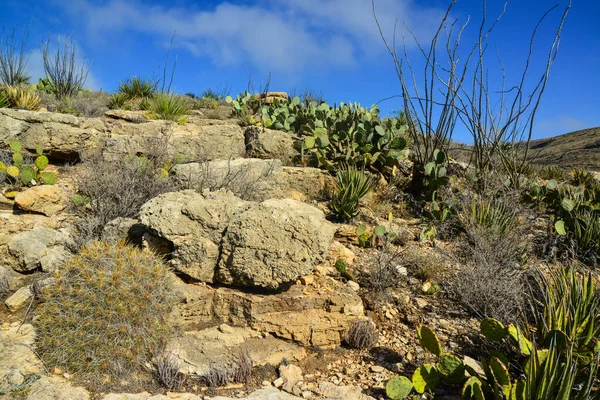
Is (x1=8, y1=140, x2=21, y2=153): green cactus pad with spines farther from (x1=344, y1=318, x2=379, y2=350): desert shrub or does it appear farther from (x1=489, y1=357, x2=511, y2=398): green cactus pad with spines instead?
(x1=489, y1=357, x2=511, y2=398): green cactus pad with spines

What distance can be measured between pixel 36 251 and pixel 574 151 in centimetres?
2011

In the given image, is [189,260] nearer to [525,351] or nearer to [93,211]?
[93,211]

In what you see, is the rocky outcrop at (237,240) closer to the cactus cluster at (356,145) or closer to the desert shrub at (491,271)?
the desert shrub at (491,271)

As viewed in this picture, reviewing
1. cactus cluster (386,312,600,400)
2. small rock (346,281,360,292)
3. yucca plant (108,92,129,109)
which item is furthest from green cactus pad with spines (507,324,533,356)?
yucca plant (108,92,129,109)

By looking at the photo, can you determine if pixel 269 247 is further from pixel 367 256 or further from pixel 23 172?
pixel 23 172

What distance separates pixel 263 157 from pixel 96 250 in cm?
419

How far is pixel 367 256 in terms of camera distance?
5.01m

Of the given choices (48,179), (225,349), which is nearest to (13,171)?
(48,179)

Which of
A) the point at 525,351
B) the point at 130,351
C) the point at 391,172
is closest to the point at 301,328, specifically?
the point at 130,351

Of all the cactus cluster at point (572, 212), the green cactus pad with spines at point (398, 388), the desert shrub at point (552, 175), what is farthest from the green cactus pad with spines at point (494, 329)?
the desert shrub at point (552, 175)

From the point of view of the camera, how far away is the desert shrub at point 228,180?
5.42 meters

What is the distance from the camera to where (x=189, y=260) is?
12.8 feet

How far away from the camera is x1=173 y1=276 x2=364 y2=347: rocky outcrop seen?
377cm

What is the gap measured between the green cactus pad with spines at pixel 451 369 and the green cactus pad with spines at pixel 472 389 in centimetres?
17
